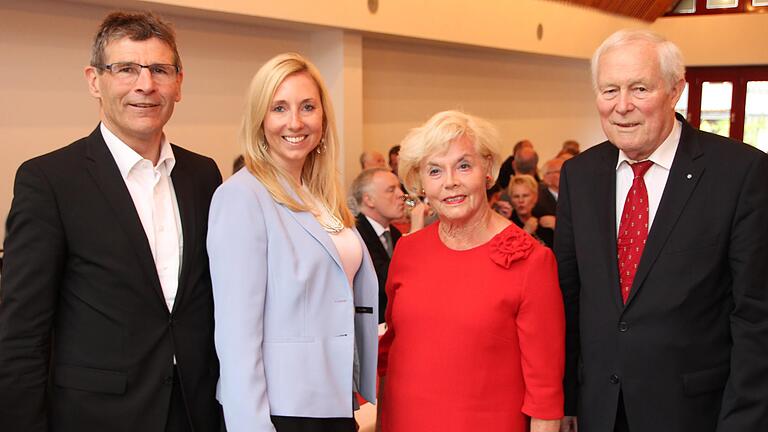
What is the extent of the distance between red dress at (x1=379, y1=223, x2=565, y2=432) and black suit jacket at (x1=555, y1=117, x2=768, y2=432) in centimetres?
18

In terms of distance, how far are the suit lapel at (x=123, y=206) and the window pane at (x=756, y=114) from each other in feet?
47.9

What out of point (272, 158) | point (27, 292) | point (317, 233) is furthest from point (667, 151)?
point (27, 292)

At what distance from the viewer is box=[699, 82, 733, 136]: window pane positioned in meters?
14.3

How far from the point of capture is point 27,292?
1842 millimetres

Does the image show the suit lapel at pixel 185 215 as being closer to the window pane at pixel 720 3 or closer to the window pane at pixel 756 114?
the window pane at pixel 720 3

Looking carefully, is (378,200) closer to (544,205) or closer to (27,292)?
(544,205)

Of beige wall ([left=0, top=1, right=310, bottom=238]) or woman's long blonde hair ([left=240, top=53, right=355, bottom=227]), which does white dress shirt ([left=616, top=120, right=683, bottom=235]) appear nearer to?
woman's long blonde hair ([left=240, top=53, right=355, bottom=227])

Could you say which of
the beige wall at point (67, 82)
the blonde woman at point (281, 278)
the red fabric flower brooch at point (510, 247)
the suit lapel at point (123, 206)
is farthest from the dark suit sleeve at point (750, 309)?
the beige wall at point (67, 82)

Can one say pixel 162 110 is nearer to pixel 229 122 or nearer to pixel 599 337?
pixel 599 337

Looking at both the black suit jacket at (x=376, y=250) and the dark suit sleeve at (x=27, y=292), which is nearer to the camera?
the dark suit sleeve at (x=27, y=292)

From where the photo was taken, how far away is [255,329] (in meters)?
1.93

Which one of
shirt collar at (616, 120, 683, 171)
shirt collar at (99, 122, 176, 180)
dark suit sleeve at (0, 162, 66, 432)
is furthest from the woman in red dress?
dark suit sleeve at (0, 162, 66, 432)

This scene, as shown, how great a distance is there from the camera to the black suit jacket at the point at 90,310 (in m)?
1.86

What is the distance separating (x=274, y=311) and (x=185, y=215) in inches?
16.3
